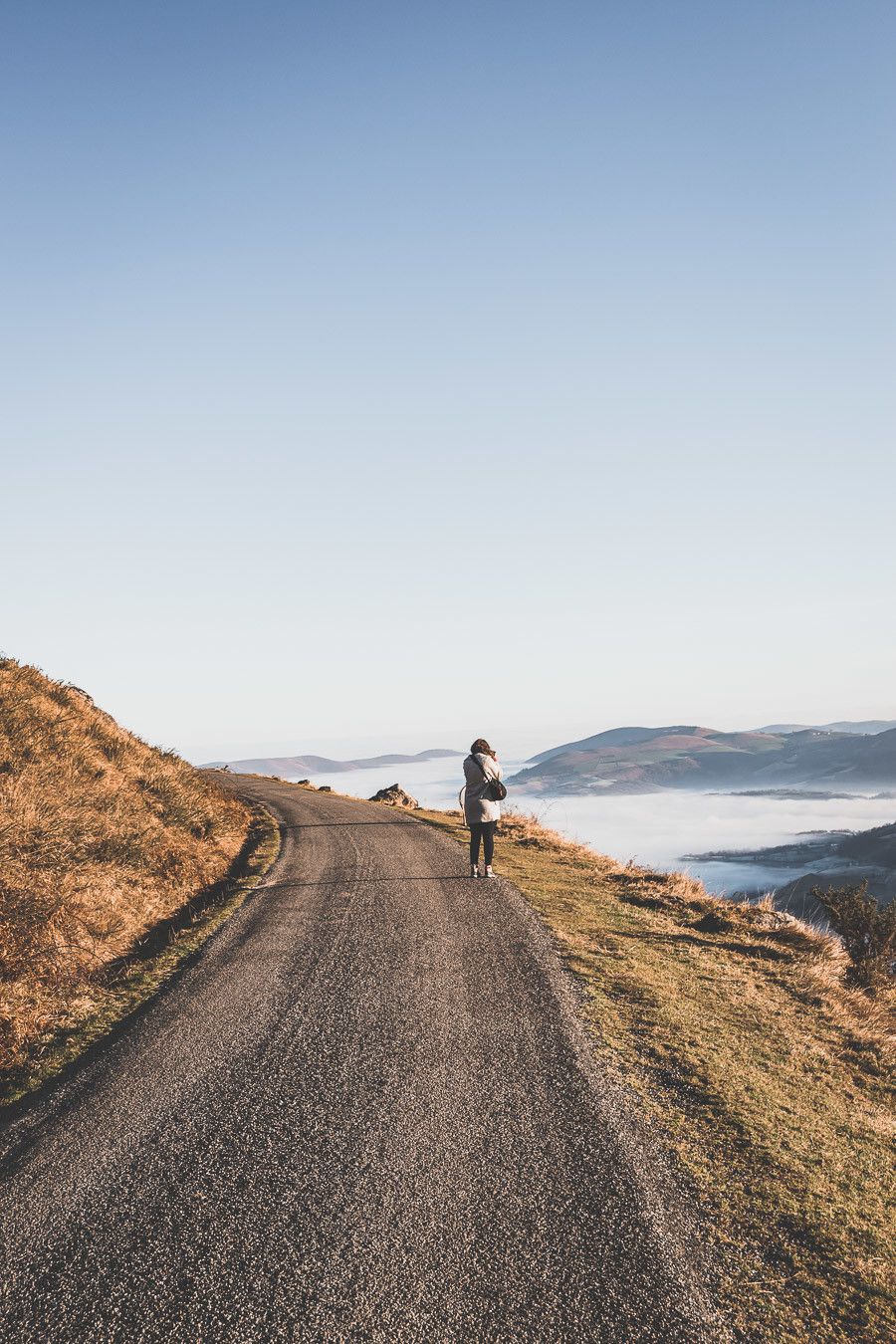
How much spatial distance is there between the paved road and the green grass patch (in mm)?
401

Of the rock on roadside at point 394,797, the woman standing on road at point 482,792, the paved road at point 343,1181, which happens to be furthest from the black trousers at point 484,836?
the rock on roadside at point 394,797

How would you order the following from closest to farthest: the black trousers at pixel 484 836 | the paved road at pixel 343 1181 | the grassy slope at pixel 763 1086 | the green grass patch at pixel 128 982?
the paved road at pixel 343 1181 → the grassy slope at pixel 763 1086 → the green grass patch at pixel 128 982 → the black trousers at pixel 484 836

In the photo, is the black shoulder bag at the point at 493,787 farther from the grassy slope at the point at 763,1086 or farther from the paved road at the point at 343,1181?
the paved road at the point at 343,1181

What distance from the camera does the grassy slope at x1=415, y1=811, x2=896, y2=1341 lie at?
12.7ft

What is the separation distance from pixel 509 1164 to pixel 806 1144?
2.46 meters

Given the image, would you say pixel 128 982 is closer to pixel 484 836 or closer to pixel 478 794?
pixel 478 794

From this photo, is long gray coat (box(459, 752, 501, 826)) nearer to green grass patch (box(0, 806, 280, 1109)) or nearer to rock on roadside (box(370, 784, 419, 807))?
green grass patch (box(0, 806, 280, 1109))

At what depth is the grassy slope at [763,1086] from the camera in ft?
12.7

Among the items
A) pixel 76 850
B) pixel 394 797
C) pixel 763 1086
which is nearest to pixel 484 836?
pixel 76 850

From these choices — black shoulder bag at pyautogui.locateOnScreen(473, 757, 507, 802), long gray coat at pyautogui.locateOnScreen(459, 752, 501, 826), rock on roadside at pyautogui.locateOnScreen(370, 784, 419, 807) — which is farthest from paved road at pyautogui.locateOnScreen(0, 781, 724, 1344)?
rock on roadside at pyautogui.locateOnScreen(370, 784, 419, 807)

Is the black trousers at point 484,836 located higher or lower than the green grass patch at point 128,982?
higher

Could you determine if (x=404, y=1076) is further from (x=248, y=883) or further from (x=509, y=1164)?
(x=248, y=883)

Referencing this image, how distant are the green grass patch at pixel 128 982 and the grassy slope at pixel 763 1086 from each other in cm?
515

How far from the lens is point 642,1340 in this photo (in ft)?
11.1
